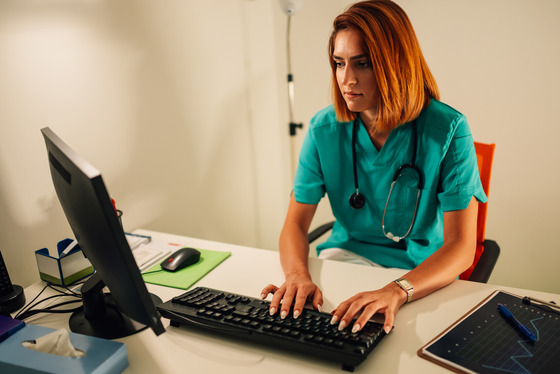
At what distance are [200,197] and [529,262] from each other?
1.64m

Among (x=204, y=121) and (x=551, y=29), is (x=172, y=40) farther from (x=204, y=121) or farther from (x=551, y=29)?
(x=551, y=29)

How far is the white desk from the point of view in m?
0.72

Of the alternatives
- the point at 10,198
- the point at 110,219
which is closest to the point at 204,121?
the point at 10,198

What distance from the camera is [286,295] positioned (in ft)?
2.85

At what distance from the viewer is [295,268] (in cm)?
103

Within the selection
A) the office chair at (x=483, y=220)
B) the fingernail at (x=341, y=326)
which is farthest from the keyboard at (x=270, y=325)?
the office chair at (x=483, y=220)

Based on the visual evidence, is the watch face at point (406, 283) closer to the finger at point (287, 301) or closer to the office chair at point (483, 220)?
the finger at point (287, 301)

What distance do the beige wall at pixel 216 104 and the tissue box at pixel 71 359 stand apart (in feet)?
1.59

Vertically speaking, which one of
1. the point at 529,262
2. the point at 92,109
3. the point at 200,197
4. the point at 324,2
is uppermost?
the point at 324,2

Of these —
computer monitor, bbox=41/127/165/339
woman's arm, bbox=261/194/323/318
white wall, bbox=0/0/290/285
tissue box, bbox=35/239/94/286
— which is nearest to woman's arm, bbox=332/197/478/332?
woman's arm, bbox=261/194/323/318

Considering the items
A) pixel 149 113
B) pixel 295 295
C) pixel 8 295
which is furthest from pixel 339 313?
pixel 149 113

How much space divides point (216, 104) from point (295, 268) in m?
1.10

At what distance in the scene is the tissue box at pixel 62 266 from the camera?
1.05m

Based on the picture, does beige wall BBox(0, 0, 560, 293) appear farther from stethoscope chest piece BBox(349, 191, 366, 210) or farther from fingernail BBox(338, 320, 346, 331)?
fingernail BBox(338, 320, 346, 331)
